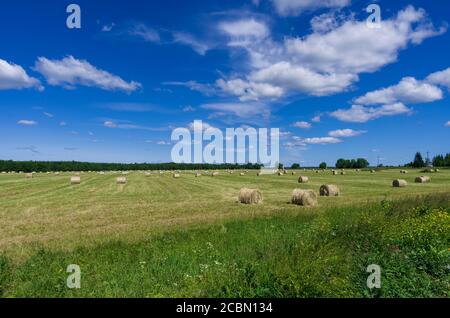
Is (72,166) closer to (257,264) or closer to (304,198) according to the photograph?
(304,198)

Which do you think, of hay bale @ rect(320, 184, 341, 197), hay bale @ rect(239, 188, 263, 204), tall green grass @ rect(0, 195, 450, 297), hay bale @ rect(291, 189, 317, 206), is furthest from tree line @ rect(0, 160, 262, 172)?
tall green grass @ rect(0, 195, 450, 297)

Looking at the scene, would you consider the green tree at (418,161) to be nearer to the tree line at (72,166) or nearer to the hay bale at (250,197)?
the tree line at (72,166)

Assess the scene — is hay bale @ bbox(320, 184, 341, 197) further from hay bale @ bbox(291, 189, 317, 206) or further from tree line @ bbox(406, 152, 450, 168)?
tree line @ bbox(406, 152, 450, 168)

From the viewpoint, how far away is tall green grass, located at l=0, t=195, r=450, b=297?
6.98 meters

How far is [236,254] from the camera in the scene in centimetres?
948

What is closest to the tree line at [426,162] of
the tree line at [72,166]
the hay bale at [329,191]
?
the tree line at [72,166]

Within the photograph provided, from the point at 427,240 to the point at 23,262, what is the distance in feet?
35.8

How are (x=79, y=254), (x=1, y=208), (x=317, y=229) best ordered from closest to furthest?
(x=79, y=254) → (x=317, y=229) → (x=1, y=208)

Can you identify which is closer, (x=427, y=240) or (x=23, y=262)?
(x=23, y=262)

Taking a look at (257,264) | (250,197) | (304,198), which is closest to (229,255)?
(257,264)
